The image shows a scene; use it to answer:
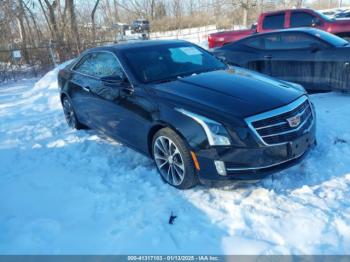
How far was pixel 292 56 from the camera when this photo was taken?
23.2ft

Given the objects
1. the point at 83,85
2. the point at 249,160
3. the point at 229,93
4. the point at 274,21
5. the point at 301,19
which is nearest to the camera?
the point at 249,160

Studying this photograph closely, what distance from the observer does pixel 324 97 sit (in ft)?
22.2

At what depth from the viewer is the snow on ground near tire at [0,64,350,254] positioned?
9.87ft

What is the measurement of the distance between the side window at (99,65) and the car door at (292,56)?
384cm

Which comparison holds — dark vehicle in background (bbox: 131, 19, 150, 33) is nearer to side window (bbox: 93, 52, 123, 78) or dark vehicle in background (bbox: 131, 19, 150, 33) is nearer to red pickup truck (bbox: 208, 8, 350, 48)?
red pickup truck (bbox: 208, 8, 350, 48)

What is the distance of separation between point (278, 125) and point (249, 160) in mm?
456

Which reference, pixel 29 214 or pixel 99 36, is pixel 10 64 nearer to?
pixel 99 36

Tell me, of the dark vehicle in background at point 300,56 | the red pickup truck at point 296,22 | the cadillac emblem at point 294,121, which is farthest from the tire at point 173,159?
the red pickup truck at point 296,22

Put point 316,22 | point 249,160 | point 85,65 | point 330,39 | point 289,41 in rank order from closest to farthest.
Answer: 1. point 249,160
2. point 85,65
3. point 330,39
4. point 289,41
5. point 316,22

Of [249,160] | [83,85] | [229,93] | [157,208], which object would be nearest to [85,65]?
[83,85]

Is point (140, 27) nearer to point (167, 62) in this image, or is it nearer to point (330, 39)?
point (330, 39)

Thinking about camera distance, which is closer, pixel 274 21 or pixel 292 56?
pixel 292 56

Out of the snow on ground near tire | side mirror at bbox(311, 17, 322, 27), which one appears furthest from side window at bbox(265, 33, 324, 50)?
side mirror at bbox(311, 17, 322, 27)

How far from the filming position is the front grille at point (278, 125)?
331cm
